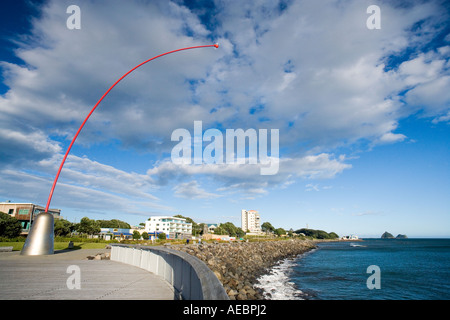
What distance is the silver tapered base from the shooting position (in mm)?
21109

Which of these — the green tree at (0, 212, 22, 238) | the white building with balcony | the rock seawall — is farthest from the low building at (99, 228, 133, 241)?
the rock seawall

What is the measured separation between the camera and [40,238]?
21.6 meters

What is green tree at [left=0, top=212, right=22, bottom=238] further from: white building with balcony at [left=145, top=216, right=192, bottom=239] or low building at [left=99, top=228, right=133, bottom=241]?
white building with balcony at [left=145, top=216, right=192, bottom=239]

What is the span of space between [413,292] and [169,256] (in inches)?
1050

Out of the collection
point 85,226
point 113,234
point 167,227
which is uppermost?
point 85,226

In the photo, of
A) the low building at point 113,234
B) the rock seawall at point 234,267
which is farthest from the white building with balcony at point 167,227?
the rock seawall at point 234,267

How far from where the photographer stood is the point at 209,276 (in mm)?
4645

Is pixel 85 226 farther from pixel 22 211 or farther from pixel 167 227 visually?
pixel 167 227

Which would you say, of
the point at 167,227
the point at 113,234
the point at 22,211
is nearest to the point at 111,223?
the point at 167,227

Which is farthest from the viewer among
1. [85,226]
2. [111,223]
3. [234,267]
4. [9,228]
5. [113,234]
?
[111,223]
